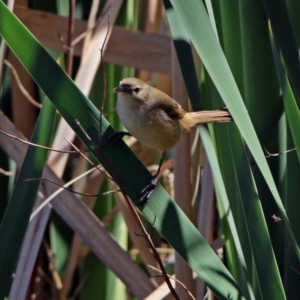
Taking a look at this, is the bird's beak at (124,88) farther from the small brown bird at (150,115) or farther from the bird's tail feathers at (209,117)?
the bird's tail feathers at (209,117)

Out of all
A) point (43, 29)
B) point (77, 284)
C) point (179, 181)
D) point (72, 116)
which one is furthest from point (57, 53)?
point (72, 116)

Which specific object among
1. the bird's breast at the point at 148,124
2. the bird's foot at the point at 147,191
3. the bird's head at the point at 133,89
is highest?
the bird's head at the point at 133,89

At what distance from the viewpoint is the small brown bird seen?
1353mm

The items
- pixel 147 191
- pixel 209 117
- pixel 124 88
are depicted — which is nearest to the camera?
pixel 147 191

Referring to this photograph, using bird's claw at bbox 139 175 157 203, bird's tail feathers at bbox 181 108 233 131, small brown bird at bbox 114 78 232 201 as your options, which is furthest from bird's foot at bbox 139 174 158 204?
small brown bird at bbox 114 78 232 201

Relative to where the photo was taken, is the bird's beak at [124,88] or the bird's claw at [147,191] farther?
the bird's beak at [124,88]

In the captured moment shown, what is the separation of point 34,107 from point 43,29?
0.23m

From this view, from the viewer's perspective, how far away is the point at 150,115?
142 cm

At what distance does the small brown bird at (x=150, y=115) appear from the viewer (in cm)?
135

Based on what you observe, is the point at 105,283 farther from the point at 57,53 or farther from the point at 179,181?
the point at 57,53

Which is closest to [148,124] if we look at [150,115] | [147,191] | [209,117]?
[150,115]

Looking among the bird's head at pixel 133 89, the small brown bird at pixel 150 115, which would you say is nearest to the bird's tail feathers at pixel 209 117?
the small brown bird at pixel 150 115

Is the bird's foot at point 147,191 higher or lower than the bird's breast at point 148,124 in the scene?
lower

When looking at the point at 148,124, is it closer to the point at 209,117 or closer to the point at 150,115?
the point at 150,115
